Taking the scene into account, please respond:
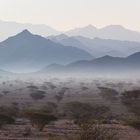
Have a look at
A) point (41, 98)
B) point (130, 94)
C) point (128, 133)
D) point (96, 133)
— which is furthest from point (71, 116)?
point (41, 98)

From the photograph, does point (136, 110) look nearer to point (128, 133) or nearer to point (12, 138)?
point (128, 133)

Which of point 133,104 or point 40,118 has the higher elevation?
point 133,104

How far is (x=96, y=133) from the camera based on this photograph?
18.3m

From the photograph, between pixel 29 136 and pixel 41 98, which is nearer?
pixel 29 136

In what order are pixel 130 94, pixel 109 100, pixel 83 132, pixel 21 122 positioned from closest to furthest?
pixel 83 132
pixel 21 122
pixel 130 94
pixel 109 100

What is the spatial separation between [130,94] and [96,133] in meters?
40.6

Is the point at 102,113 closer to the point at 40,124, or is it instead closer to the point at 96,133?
the point at 40,124

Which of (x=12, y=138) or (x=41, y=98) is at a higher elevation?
(x=41, y=98)

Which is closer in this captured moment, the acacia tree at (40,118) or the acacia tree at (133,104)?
the acacia tree at (133,104)

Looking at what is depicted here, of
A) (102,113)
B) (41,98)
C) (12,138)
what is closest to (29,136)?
(12,138)

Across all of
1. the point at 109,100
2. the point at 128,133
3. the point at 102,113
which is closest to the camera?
the point at 128,133

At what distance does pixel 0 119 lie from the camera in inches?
1384

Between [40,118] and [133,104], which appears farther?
[133,104]

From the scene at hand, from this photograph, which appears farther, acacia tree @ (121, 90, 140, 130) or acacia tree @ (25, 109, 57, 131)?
acacia tree @ (25, 109, 57, 131)
